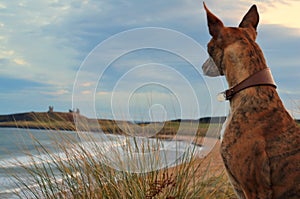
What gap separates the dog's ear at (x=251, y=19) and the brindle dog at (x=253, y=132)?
210mm

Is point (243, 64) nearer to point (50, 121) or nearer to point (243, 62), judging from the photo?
point (243, 62)

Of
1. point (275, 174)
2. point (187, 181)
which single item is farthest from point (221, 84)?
point (275, 174)

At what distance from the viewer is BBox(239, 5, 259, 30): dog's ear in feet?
13.8

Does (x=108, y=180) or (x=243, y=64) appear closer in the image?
(x=243, y=64)

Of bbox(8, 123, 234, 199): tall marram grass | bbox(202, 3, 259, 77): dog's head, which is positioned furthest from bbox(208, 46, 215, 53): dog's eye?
bbox(8, 123, 234, 199): tall marram grass

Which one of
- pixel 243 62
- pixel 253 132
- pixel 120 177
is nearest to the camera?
pixel 253 132

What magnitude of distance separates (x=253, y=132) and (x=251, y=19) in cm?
110

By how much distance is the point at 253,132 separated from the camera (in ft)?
12.5

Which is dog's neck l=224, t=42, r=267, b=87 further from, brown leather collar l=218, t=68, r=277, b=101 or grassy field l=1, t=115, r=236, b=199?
grassy field l=1, t=115, r=236, b=199

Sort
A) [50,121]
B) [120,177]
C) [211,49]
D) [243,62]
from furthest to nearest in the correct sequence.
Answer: [50,121]
[120,177]
[211,49]
[243,62]

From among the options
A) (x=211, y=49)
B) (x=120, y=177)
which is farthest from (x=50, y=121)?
(x=211, y=49)

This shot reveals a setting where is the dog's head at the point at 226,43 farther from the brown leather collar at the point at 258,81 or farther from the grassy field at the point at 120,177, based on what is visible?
the grassy field at the point at 120,177

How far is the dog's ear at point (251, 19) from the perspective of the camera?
4.21m

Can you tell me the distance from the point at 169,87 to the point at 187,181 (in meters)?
1.16
